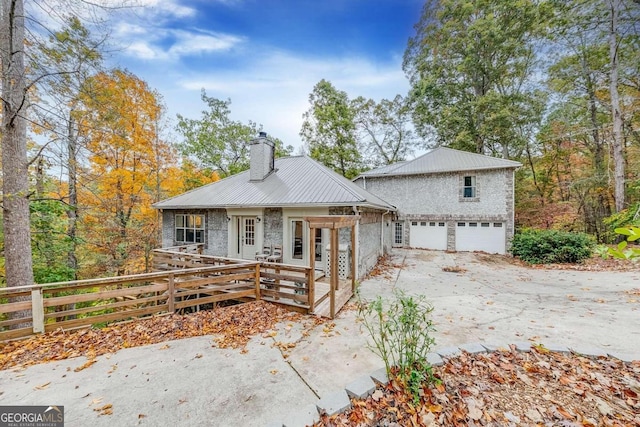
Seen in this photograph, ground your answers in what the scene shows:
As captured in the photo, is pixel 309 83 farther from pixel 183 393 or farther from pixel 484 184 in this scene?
pixel 183 393

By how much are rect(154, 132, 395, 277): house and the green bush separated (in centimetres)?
668

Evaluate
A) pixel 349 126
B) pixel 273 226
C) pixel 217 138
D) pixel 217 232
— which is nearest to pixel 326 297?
pixel 273 226

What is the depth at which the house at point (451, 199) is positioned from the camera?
13.8 metres

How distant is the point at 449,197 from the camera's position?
1490 cm

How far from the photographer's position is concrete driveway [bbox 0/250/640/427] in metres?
2.66

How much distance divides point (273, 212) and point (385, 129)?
19.0 metres

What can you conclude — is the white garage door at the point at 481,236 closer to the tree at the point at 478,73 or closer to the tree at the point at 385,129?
the tree at the point at 478,73

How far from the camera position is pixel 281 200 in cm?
876

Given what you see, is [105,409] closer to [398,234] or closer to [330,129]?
[398,234]

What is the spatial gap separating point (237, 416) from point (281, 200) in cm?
675

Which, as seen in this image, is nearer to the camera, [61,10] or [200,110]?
[61,10]

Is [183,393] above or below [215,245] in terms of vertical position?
below

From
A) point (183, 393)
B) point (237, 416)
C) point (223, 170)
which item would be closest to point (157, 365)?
point (183, 393)

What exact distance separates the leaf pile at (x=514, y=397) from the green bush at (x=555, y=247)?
9.89 metres
